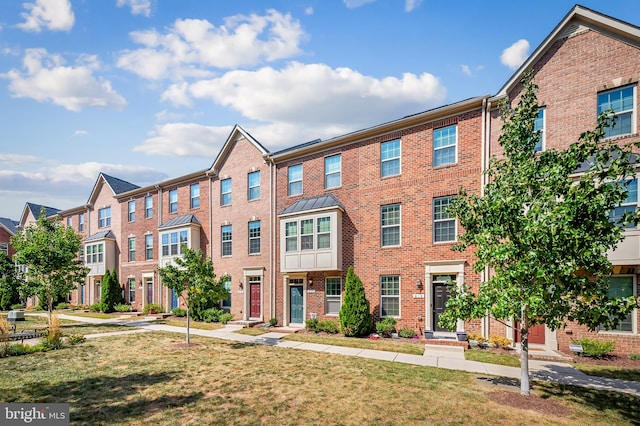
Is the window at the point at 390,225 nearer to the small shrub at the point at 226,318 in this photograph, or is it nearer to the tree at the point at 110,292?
the small shrub at the point at 226,318

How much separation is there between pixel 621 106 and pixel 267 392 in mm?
15428

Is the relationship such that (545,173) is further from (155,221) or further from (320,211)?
(155,221)

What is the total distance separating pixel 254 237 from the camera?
75.7 ft

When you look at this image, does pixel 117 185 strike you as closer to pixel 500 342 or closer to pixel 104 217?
pixel 104 217

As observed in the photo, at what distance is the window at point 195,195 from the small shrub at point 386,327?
1643cm

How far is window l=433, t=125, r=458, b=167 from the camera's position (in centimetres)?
1641

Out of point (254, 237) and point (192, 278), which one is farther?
point (254, 237)

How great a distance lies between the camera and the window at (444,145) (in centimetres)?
1641

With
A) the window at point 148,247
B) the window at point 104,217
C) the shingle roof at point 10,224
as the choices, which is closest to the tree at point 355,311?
the window at point 148,247

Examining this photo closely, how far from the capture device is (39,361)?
40.7 ft

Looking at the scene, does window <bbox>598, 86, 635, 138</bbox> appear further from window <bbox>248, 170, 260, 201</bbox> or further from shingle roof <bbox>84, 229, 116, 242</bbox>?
shingle roof <bbox>84, 229, 116, 242</bbox>

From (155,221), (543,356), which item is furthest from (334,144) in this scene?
(155,221)

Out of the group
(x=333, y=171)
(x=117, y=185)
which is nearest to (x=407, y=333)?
(x=333, y=171)

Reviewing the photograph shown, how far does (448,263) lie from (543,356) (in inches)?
187
